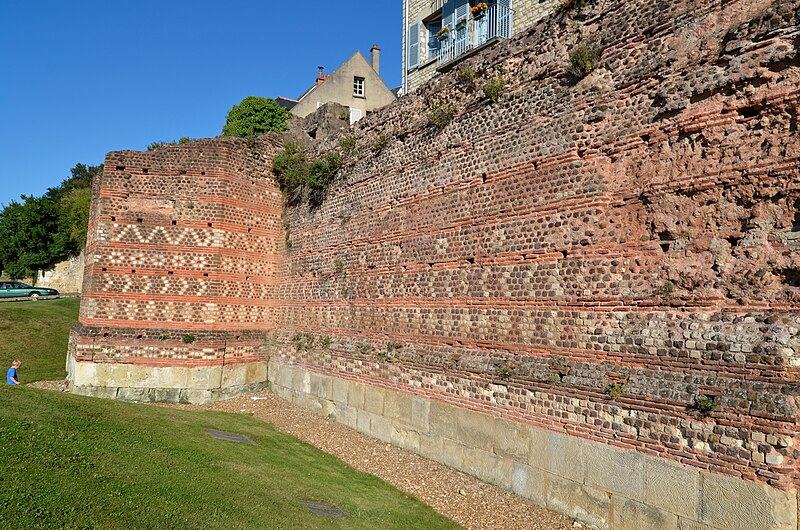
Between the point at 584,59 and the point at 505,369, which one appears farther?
the point at 505,369

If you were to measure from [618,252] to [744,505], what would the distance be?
3.13 m

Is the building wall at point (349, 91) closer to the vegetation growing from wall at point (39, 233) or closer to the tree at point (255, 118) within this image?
the tree at point (255, 118)

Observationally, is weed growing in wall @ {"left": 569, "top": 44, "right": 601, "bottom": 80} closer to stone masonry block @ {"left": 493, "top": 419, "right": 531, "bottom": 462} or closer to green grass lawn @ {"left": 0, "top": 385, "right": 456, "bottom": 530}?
stone masonry block @ {"left": 493, "top": 419, "right": 531, "bottom": 462}


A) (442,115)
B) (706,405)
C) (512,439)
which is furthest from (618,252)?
(442,115)

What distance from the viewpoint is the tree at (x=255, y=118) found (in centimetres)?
2289

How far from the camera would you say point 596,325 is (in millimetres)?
7262

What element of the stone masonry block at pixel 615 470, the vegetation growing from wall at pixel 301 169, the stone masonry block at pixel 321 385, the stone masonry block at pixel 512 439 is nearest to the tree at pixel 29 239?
the vegetation growing from wall at pixel 301 169

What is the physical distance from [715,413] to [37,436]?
750 centimetres

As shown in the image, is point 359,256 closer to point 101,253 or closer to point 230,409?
point 230,409

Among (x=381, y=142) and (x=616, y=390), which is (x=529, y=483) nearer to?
(x=616, y=390)

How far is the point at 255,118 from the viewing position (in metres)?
22.9

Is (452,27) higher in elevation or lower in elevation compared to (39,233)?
higher

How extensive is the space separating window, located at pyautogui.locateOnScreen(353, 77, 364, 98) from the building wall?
16 cm

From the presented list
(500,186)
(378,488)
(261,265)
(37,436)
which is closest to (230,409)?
(261,265)
